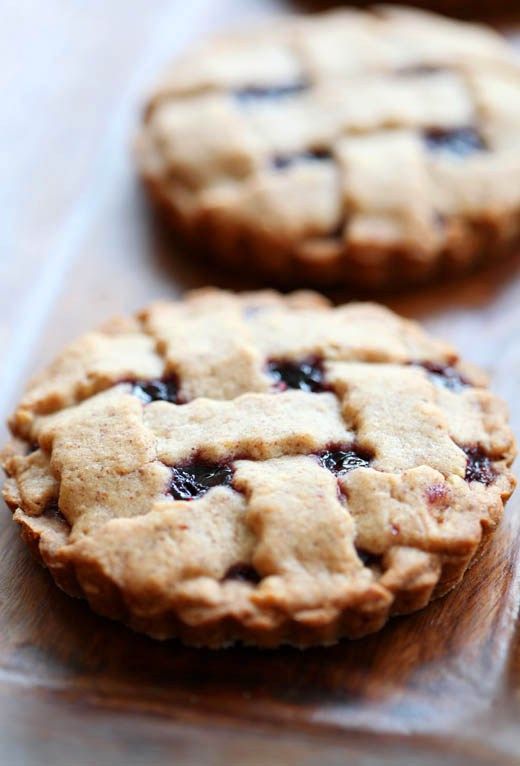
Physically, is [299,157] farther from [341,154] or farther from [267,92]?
[267,92]

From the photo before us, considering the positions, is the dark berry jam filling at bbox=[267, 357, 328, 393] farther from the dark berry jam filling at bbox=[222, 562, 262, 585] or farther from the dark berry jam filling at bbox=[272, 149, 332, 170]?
the dark berry jam filling at bbox=[272, 149, 332, 170]

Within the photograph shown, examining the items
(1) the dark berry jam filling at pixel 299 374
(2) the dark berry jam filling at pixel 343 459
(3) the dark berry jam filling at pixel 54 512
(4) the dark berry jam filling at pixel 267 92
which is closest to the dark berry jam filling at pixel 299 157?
(4) the dark berry jam filling at pixel 267 92

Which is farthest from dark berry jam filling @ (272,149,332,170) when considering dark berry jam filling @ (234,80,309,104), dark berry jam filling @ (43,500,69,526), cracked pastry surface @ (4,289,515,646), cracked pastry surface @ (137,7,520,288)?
dark berry jam filling @ (43,500,69,526)

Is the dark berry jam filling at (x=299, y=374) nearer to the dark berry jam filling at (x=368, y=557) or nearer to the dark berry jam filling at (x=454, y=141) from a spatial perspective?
the dark berry jam filling at (x=368, y=557)

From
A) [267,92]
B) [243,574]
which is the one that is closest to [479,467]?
[243,574]

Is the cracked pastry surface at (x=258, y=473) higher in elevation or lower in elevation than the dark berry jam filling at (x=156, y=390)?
lower
